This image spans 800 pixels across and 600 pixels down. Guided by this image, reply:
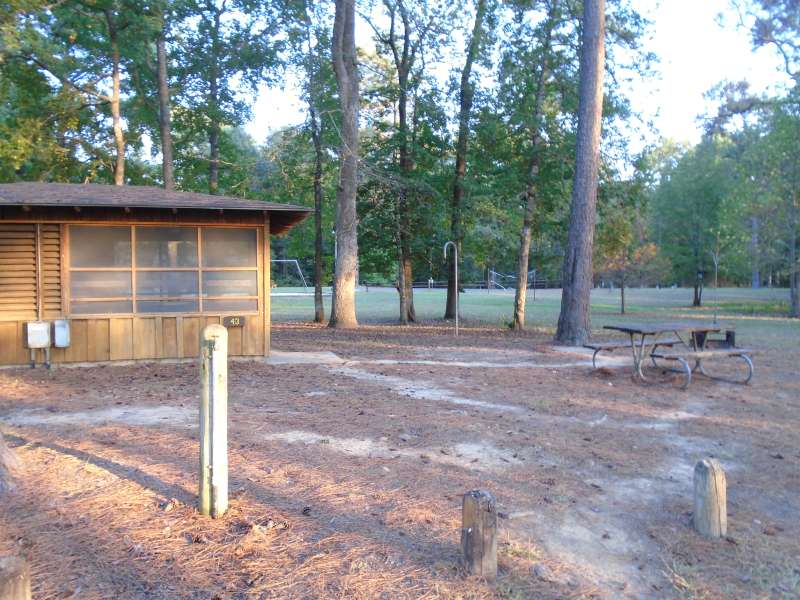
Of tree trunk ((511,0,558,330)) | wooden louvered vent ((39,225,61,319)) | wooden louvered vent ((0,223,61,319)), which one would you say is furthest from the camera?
tree trunk ((511,0,558,330))

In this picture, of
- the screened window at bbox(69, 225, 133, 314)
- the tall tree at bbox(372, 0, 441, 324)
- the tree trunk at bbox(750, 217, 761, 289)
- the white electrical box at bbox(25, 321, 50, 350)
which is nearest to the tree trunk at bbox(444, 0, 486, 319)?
the tall tree at bbox(372, 0, 441, 324)

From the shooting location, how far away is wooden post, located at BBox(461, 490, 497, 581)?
363cm

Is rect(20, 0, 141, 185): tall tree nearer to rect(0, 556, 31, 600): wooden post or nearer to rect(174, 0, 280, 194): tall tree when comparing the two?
rect(174, 0, 280, 194): tall tree

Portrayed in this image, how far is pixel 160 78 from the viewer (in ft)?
61.1

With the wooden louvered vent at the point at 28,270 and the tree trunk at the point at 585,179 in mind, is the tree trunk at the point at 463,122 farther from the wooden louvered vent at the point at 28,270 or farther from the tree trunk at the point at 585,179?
the wooden louvered vent at the point at 28,270

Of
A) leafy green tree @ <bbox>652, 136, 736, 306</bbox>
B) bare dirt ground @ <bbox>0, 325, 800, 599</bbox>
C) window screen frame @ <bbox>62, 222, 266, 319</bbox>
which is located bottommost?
bare dirt ground @ <bbox>0, 325, 800, 599</bbox>

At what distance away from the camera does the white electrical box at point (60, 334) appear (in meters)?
10.5

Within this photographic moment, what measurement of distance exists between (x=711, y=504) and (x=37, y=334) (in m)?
9.72

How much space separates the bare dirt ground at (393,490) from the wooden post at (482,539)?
3.4 inches

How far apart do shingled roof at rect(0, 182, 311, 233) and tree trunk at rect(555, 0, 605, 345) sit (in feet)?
21.0

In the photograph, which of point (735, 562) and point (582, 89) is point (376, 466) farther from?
point (582, 89)

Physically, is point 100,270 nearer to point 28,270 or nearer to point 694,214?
point 28,270

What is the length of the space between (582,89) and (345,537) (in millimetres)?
13084

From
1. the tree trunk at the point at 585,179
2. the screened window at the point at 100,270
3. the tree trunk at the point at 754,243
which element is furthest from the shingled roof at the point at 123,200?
the tree trunk at the point at 754,243
